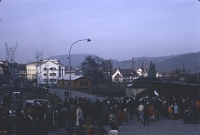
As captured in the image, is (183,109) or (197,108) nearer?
(197,108)

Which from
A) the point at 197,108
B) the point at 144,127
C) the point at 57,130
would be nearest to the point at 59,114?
the point at 57,130

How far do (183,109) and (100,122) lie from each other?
Result: 13.1m

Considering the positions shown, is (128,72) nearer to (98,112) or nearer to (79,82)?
(79,82)

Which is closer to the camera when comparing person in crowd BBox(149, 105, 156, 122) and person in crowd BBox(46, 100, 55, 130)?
person in crowd BBox(46, 100, 55, 130)

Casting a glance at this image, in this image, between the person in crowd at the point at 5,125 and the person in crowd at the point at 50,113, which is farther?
the person in crowd at the point at 50,113

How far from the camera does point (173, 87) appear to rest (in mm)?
33281

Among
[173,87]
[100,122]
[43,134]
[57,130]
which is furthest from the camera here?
[173,87]

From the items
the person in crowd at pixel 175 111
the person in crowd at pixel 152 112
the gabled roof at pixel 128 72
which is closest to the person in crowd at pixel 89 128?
the person in crowd at pixel 152 112

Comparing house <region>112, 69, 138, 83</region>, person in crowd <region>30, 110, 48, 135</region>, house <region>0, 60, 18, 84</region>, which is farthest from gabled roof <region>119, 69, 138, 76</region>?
person in crowd <region>30, 110, 48, 135</region>

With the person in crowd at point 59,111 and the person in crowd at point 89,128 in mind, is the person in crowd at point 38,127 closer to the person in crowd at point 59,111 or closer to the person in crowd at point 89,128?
the person in crowd at point 89,128

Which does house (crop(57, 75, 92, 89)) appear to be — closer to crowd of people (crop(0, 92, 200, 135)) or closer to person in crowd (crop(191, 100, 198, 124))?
crowd of people (crop(0, 92, 200, 135))

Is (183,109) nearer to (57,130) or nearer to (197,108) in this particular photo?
A: (197,108)

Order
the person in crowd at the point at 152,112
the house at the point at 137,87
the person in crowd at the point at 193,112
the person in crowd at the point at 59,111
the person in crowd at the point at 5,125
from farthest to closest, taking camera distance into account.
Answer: the house at the point at 137,87
the person in crowd at the point at 152,112
the person in crowd at the point at 193,112
the person in crowd at the point at 59,111
the person in crowd at the point at 5,125

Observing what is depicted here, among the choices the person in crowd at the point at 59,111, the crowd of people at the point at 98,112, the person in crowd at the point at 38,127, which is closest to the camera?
the person in crowd at the point at 38,127
